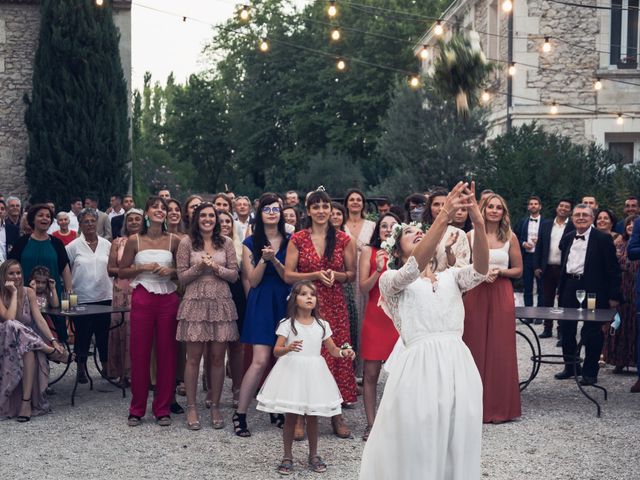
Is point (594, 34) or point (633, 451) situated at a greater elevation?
point (594, 34)

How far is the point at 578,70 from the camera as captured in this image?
80.7 ft

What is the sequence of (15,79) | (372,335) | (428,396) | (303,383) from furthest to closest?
1. (15,79)
2. (372,335)
3. (303,383)
4. (428,396)

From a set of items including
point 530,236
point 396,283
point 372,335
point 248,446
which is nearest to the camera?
point 396,283

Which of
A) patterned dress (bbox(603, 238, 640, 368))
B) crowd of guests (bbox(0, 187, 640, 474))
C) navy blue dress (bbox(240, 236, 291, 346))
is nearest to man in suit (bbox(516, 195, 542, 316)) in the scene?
patterned dress (bbox(603, 238, 640, 368))

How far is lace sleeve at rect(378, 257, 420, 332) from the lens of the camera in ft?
16.3

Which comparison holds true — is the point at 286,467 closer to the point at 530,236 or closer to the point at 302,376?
the point at 302,376

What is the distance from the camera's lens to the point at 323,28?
4500 centimetres

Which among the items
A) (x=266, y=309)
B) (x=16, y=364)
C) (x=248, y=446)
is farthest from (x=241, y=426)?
(x=16, y=364)

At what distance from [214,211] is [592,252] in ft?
14.0

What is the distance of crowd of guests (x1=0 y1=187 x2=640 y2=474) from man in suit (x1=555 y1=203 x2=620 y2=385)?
16 millimetres

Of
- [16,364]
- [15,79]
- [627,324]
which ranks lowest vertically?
[16,364]

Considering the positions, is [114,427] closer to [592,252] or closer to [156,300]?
[156,300]

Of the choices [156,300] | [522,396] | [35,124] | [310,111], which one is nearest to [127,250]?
[156,300]

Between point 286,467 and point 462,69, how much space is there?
4.22 m
